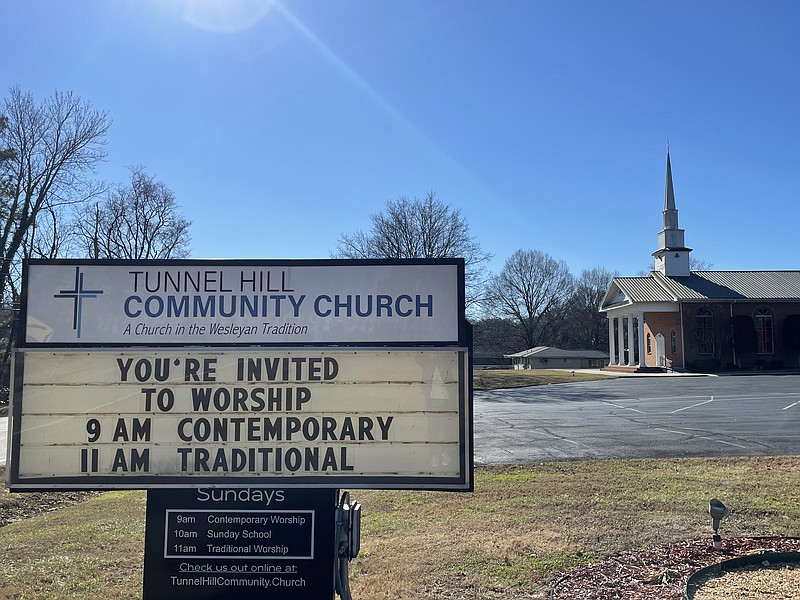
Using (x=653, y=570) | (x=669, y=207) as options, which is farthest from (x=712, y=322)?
(x=653, y=570)

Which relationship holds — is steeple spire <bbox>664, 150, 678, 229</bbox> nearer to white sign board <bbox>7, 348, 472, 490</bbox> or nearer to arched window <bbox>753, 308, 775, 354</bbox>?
arched window <bbox>753, 308, 775, 354</bbox>

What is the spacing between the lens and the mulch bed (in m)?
4.63

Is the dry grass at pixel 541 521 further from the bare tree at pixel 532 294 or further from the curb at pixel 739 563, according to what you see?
the bare tree at pixel 532 294

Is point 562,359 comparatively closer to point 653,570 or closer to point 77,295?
point 653,570

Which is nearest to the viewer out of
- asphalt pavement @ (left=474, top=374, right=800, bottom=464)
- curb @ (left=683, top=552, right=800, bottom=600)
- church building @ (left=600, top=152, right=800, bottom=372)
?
curb @ (left=683, top=552, right=800, bottom=600)

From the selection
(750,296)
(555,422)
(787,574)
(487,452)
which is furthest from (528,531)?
(750,296)

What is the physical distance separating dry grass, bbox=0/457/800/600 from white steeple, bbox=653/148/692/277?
141ft

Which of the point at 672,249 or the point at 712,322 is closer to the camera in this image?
the point at 712,322

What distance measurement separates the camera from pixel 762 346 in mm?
46156

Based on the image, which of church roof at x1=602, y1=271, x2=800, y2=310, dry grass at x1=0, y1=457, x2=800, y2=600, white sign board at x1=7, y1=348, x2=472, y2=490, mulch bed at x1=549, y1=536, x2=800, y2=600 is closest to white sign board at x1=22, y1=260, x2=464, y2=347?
white sign board at x1=7, y1=348, x2=472, y2=490

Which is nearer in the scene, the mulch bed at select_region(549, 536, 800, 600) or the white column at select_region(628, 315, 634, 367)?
the mulch bed at select_region(549, 536, 800, 600)

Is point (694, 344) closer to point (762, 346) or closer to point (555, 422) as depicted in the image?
point (762, 346)

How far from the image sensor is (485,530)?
6.34 meters

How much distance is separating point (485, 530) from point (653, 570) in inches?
67.6
